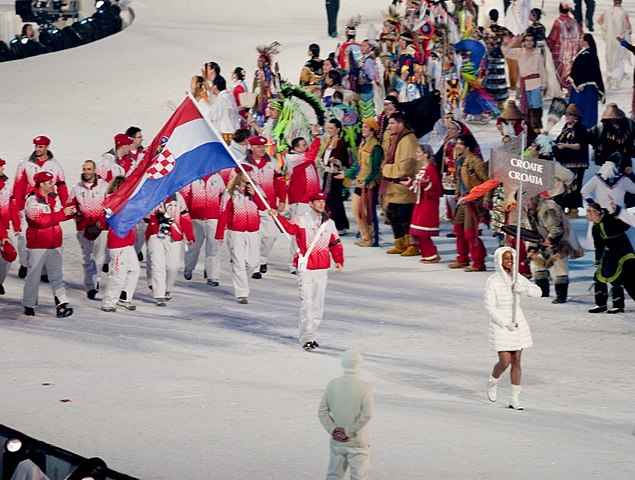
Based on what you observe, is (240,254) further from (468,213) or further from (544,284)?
(544,284)

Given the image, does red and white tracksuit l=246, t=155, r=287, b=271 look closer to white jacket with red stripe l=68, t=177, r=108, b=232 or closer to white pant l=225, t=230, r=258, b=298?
white pant l=225, t=230, r=258, b=298

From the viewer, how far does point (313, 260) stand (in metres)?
16.5

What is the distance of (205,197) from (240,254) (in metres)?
1.07

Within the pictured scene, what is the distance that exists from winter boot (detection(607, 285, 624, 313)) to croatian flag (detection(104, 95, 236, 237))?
4.05 m

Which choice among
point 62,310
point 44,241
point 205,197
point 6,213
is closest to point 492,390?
point 62,310

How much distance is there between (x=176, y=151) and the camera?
54.3 feet

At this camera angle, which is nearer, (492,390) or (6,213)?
(492,390)

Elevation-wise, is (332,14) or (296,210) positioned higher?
(332,14)

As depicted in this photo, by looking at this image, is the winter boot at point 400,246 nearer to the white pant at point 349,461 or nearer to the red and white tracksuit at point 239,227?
the red and white tracksuit at point 239,227

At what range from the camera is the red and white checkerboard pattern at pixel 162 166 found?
54.4ft

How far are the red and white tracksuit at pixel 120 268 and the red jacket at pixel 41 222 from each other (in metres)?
0.56

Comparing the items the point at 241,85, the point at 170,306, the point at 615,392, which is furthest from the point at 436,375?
the point at 241,85

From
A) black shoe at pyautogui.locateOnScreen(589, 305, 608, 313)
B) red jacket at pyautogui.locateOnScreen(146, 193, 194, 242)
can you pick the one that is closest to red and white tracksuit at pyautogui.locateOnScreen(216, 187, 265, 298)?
red jacket at pyautogui.locateOnScreen(146, 193, 194, 242)

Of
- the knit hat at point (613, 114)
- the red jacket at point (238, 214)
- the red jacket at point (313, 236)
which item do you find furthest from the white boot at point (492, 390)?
the knit hat at point (613, 114)
